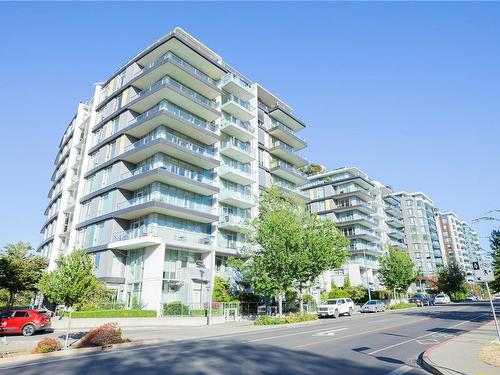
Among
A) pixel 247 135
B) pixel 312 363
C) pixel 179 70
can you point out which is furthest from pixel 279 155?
pixel 312 363

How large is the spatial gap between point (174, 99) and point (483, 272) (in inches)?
1280

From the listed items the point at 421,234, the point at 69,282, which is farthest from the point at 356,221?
the point at 69,282

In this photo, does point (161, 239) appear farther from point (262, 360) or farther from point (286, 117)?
point (286, 117)

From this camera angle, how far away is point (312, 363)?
10586 millimetres

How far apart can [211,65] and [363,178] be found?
163ft

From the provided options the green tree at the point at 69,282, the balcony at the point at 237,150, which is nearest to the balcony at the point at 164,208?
the balcony at the point at 237,150

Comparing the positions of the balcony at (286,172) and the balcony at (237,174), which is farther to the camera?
the balcony at (286,172)

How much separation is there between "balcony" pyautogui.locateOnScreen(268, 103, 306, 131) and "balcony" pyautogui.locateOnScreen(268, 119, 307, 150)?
2.47 ft

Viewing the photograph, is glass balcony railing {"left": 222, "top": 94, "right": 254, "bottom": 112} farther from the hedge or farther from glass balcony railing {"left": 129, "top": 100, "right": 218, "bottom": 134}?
the hedge

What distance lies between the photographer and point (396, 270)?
6109 centimetres

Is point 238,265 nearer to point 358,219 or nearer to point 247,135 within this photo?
point 247,135

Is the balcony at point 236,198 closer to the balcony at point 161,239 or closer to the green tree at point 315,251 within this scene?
the balcony at point 161,239

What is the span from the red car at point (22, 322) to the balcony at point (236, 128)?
95.0ft

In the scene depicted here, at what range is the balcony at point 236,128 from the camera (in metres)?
43.6
